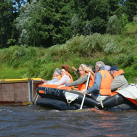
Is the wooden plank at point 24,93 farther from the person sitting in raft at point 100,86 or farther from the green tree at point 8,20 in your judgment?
the green tree at point 8,20

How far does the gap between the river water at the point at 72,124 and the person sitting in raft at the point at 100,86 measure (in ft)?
1.67

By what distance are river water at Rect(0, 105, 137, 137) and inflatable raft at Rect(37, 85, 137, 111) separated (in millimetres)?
224

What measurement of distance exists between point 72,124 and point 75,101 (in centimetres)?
178

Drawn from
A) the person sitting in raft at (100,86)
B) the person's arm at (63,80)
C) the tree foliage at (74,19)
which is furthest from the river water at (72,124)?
the tree foliage at (74,19)

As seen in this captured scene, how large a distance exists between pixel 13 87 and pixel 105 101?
154 inches

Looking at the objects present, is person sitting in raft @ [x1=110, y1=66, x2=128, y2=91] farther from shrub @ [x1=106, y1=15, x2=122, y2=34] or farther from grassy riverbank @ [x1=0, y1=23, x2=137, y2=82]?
shrub @ [x1=106, y1=15, x2=122, y2=34]

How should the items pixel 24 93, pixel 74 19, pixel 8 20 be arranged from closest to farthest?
pixel 24 93 → pixel 74 19 → pixel 8 20

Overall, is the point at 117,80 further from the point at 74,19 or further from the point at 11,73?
the point at 74,19

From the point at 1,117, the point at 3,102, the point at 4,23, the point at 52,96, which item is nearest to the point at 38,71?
the point at 3,102

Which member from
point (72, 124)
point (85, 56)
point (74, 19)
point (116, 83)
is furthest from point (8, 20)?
point (72, 124)

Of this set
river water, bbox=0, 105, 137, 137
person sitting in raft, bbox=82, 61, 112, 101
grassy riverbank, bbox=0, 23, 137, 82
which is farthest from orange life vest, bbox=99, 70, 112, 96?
grassy riverbank, bbox=0, 23, 137, 82

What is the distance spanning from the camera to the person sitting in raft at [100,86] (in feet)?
23.3

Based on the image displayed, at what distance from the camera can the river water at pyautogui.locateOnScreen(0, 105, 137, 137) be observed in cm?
505

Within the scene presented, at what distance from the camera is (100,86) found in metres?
7.23
